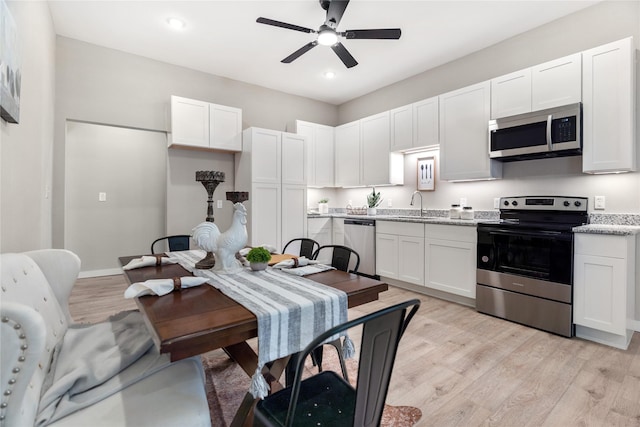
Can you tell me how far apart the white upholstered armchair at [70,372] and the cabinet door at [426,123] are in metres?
3.59

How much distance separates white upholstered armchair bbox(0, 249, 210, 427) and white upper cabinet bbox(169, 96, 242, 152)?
2836mm

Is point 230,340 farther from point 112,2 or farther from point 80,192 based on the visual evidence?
point 80,192

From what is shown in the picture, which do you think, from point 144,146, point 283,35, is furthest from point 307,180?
point 144,146

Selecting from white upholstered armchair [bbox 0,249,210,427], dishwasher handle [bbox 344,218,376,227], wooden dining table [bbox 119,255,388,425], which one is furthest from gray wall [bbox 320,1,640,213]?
white upholstered armchair [bbox 0,249,210,427]

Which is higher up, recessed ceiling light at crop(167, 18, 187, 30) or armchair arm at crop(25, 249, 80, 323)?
recessed ceiling light at crop(167, 18, 187, 30)

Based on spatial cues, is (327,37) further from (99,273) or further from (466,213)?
(99,273)

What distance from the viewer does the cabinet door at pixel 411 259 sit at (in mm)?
Answer: 3664

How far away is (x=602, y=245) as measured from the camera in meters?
2.39

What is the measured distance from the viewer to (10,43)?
1483 mm

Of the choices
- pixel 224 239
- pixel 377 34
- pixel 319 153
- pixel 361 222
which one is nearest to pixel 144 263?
pixel 224 239

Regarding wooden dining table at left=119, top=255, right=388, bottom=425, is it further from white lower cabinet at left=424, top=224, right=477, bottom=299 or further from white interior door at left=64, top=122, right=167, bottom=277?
white interior door at left=64, top=122, right=167, bottom=277

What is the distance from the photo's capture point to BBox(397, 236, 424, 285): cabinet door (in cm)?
366

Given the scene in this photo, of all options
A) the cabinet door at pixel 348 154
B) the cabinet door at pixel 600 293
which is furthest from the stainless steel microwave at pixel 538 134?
the cabinet door at pixel 348 154

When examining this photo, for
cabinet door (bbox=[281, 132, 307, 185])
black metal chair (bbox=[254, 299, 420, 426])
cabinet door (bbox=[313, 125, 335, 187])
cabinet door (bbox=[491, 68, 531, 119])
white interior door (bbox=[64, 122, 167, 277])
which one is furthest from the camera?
cabinet door (bbox=[313, 125, 335, 187])
